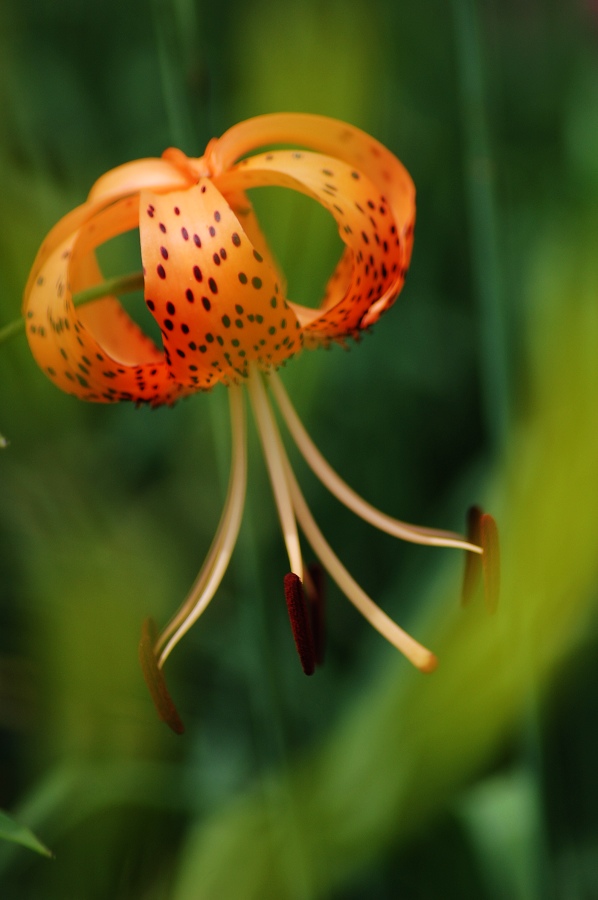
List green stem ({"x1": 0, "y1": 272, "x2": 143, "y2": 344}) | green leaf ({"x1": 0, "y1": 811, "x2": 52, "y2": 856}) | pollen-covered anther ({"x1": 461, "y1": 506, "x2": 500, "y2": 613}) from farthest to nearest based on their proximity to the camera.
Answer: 1. pollen-covered anther ({"x1": 461, "y1": 506, "x2": 500, "y2": 613})
2. green stem ({"x1": 0, "y1": 272, "x2": 143, "y2": 344})
3. green leaf ({"x1": 0, "y1": 811, "x2": 52, "y2": 856})

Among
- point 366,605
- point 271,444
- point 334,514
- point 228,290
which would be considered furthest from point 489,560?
point 334,514

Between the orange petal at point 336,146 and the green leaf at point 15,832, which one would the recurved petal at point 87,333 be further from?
the green leaf at point 15,832

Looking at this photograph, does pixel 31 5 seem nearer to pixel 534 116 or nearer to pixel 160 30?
pixel 160 30

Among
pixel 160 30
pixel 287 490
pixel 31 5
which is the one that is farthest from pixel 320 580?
pixel 31 5

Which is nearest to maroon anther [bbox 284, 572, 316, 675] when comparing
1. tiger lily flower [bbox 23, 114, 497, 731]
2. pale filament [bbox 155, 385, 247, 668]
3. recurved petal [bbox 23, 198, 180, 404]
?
tiger lily flower [bbox 23, 114, 497, 731]

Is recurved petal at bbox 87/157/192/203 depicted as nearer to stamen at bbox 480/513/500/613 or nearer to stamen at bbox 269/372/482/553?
stamen at bbox 269/372/482/553

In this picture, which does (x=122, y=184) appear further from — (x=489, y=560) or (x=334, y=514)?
(x=334, y=514)

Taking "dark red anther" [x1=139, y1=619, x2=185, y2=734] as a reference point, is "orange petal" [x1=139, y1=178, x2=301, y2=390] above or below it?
above
